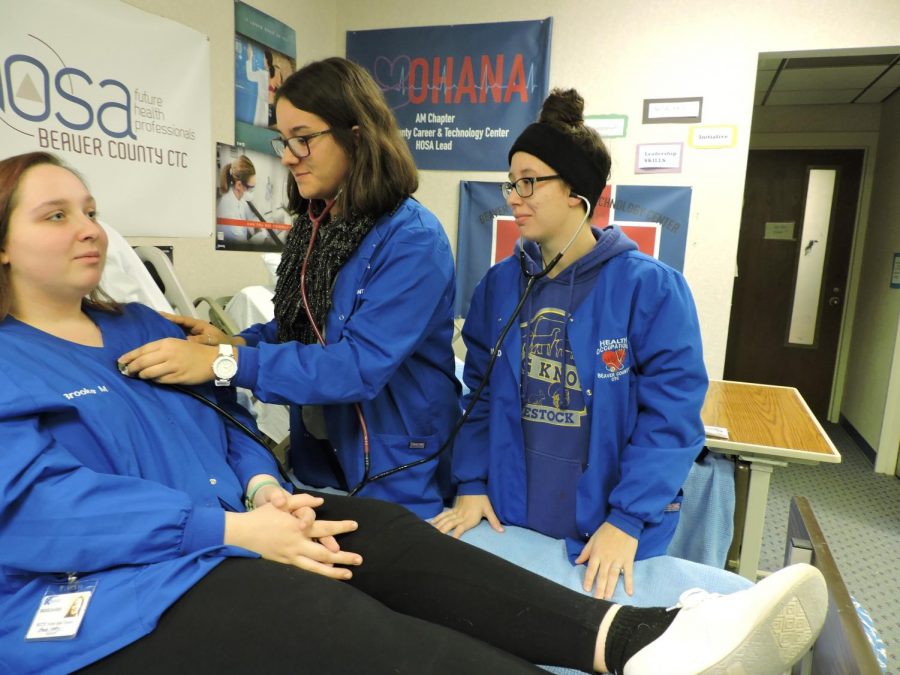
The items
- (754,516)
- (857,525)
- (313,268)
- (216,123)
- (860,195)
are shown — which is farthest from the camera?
(860,195)

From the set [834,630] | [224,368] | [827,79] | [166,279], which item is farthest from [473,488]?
[827,79]

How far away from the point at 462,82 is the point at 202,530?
3.02m

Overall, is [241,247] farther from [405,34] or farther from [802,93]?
[802,93]

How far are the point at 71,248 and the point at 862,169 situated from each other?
5.48 metres

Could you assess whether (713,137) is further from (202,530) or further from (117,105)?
(202,530)

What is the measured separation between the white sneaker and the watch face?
799mm

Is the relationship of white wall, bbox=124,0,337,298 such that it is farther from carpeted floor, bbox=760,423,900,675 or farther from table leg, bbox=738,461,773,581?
carpeted floor, bbox=760,423,900,675

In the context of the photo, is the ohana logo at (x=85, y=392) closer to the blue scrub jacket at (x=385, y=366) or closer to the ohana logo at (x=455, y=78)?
the blue scrub jacket at (x=385, y=366)

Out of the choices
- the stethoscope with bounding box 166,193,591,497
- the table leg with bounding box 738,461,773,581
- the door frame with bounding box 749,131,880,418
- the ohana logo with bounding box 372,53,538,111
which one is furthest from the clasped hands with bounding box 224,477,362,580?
the door frame with bounding box 749,131,880,418

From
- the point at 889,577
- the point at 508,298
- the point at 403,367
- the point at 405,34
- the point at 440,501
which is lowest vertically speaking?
the point at 889,577

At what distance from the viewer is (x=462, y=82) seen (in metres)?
3.32

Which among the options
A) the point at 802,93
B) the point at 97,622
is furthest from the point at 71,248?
the point at 802,93

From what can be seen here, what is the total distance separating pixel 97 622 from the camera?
0.76 meters

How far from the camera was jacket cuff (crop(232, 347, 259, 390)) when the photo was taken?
1.10m
